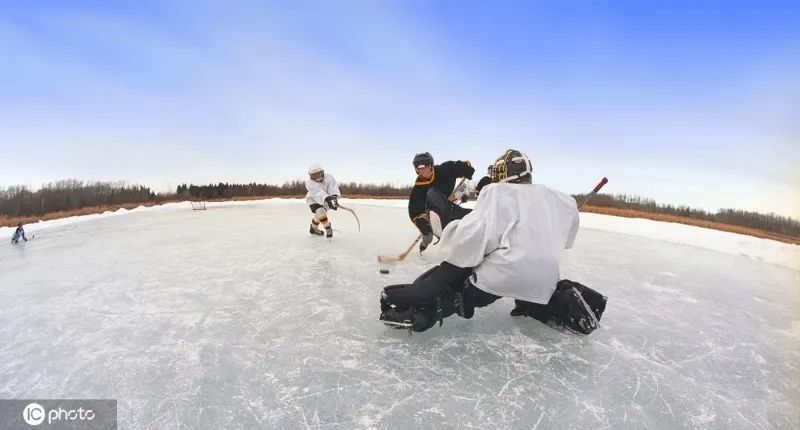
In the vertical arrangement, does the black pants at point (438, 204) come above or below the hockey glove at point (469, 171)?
below

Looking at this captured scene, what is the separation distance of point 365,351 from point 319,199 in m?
4.84

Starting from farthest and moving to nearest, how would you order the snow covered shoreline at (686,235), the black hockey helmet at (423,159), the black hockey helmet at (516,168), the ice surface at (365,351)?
the snow covered shoreline at (686,235) → the black hockey helmet at (423,159) → the black hockey helmet at (516,168) → the ice surface at (365,351)

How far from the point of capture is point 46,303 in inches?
143

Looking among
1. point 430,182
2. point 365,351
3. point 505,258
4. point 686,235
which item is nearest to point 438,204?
point 505,258

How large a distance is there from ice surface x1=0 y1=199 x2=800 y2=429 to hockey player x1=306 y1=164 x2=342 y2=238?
1.91 meters

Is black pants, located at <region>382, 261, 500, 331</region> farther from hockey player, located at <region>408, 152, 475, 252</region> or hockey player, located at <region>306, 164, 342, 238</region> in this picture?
hockey player, located at <region>306, 164, 342, 238</region>

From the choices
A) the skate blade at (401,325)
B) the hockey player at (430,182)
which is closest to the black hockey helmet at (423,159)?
the hockey player at (430,182)

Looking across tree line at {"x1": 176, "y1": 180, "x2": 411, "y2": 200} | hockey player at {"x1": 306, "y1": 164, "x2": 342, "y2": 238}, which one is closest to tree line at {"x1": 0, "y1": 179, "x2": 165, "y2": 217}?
tree line at {"x1": 176, "y1": 180, "x2": 411, "y2": 200}

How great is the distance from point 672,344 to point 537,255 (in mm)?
1327

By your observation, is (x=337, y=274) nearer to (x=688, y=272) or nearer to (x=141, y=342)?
(x=141, y=342)

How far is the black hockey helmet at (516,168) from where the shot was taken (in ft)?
8.77

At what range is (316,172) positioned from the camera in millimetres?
7246

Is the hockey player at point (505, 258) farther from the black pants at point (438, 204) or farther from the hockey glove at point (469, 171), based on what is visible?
the hockey glove at point (469, 171)

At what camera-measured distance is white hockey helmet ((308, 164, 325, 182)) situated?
724cm
